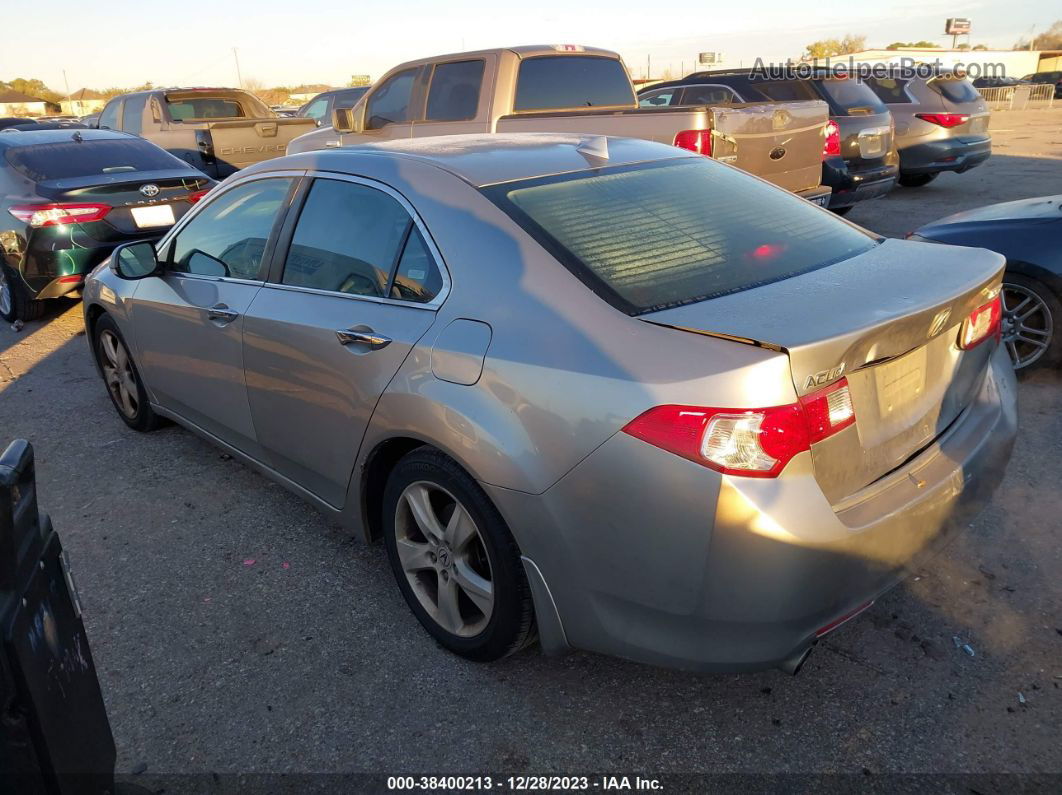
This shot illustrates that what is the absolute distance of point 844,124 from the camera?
9500mm

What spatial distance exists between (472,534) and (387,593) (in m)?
0.82

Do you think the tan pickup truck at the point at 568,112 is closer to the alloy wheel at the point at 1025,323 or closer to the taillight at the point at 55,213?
the alloy wheel at the point at 1025,323

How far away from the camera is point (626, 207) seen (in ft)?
Answer: 9.21

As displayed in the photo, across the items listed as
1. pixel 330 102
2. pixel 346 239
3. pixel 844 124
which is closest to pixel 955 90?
pixel 844 124

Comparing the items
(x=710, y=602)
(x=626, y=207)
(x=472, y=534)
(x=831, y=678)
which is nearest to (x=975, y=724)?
(x=831, y=678)

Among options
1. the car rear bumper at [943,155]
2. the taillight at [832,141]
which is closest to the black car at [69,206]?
the taillight at [832,141]

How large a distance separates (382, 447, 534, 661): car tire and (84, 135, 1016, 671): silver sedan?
0.01m

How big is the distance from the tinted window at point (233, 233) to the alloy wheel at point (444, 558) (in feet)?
4.46

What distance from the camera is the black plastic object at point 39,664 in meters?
1.44

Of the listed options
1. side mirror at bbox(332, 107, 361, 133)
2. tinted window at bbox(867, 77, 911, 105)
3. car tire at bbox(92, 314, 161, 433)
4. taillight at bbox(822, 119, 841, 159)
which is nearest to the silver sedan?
car tire at bbox(92, 314, 161, 433)

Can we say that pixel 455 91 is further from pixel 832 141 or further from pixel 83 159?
pixel 832 141

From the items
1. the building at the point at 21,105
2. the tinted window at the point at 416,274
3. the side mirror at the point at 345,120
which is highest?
the building at the point at 21,105

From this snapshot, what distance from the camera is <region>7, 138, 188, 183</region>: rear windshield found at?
710 centimetres

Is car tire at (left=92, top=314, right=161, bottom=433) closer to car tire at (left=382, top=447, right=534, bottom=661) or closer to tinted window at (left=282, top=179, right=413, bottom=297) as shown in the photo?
tinted window at (left=282, top=179, right=413, bottom=297)
